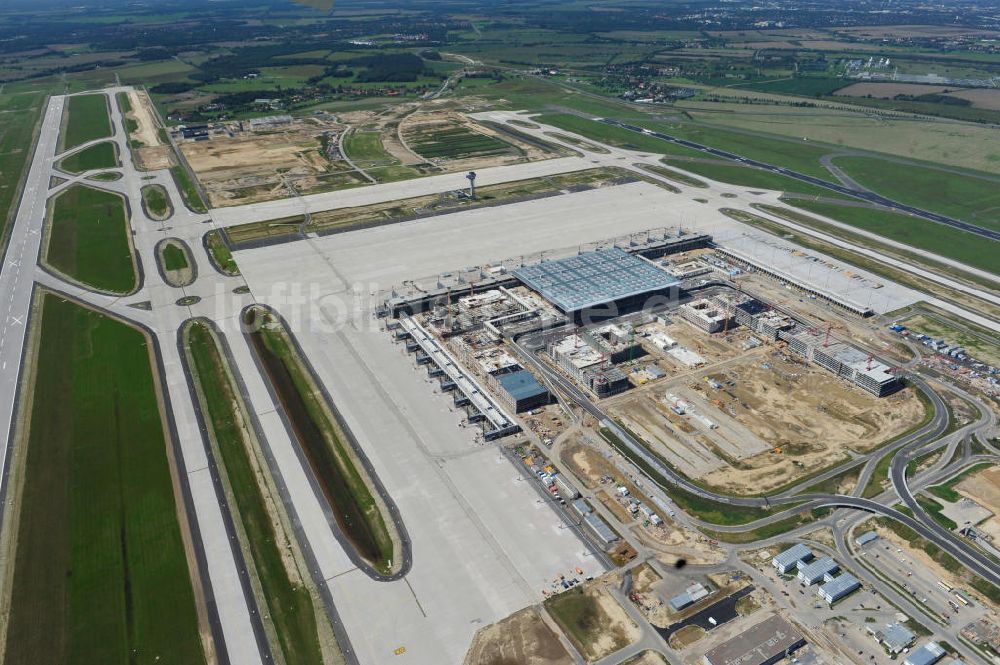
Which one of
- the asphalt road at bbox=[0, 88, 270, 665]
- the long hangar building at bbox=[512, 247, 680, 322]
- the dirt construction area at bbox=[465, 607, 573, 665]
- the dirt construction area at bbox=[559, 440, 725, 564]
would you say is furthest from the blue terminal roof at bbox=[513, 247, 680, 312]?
the asphalt road at bbox=[0, 88, 270, 665]

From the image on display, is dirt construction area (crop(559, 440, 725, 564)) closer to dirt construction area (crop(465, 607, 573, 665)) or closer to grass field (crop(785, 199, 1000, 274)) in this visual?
dirt construction area (crop(465, 607, 573, 665))

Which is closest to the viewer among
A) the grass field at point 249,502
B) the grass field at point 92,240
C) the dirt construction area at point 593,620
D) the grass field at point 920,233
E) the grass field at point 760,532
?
the dirt construction area at point 593,620

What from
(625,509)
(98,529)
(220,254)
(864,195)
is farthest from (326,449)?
(864,195)

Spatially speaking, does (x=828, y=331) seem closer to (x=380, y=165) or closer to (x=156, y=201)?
(x=380, y=165)

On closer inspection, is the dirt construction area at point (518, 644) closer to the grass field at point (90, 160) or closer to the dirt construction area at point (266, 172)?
the dirt construction area at point (266, 172)

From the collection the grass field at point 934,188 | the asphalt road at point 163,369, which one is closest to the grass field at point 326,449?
the asphalt road at point 163,369
